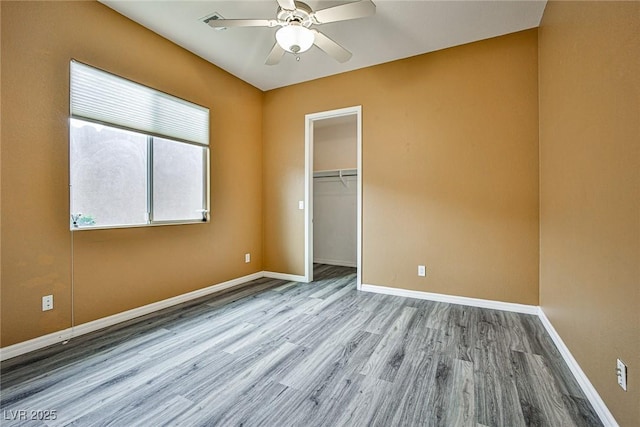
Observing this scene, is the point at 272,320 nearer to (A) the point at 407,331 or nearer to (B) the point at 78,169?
(A) the point at 407,331

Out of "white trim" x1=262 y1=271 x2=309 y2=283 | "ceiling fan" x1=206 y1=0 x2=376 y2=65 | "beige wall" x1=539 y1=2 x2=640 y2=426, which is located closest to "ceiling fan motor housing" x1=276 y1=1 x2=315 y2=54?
"ceiling fan" x1=206 y1=0 x2=376 y2=65

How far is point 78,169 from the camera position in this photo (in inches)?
90.3

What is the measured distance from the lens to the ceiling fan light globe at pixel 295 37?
2.03 meters

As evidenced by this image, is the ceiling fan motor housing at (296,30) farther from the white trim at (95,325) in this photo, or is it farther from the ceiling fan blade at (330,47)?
the white trim at (95,325)

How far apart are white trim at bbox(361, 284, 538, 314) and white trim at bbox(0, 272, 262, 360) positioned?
2085 millimetres

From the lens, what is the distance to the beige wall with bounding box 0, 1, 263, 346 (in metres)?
1.95

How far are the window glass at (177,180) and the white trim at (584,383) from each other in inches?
144

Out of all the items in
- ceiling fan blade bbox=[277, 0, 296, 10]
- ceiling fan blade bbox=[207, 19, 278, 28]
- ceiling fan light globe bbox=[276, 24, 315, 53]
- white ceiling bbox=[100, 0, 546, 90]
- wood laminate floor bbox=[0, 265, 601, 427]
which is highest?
white ceiling bbox=[100, 0, 546, 90]

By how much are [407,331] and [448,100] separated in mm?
2547

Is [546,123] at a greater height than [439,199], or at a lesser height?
greater

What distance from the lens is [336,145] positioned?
213 inches

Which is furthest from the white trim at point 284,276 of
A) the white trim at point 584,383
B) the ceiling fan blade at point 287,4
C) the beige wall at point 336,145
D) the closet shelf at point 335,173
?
the ceiling fan blade at point 287,4

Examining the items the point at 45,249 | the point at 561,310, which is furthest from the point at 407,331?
the point at 45,249

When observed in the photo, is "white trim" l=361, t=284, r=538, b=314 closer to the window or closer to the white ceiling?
the window
